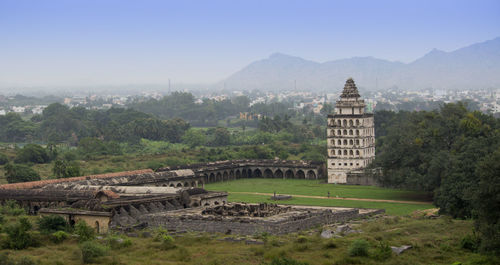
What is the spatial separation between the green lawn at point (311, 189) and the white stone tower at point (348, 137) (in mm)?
2840

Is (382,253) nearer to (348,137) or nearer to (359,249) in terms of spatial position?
(359,249)

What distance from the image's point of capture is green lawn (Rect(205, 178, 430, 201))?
230ft

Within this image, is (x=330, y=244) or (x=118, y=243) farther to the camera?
(x=118, y=243)

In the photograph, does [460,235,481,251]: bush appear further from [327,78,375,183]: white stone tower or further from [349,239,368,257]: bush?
[327,78,375,183]: white stone tower

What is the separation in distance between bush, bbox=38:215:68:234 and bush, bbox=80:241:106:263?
7.83 m

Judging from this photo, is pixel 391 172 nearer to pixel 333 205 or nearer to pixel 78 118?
pixel 333 205

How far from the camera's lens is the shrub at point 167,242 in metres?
42.8

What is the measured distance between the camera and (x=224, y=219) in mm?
49281

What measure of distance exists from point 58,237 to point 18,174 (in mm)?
31909

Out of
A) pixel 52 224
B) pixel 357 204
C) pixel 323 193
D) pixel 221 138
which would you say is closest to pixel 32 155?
pixel 323 193

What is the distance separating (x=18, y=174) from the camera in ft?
247

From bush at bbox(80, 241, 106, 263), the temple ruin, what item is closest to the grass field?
the temple ruin

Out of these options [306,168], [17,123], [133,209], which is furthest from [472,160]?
[17,123]

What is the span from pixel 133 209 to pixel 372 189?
94.6 ft
